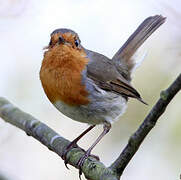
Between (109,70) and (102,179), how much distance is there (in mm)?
1518

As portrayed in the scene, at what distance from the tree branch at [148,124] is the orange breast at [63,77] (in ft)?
3.15

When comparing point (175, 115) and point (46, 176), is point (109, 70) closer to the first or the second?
point (175, 115)

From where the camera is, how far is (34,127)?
346 cm

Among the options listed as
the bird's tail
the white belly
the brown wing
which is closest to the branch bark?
the white belly

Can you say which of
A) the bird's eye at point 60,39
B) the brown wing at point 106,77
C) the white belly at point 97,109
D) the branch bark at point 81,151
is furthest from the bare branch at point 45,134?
the bird's eye at point 60,39

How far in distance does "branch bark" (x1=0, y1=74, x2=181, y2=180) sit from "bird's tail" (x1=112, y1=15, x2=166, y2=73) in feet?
4.17

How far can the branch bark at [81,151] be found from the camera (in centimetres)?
216

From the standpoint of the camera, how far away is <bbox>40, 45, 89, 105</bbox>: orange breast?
337 centimetres

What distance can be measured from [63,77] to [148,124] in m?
1.27

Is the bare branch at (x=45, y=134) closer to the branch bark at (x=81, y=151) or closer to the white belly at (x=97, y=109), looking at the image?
the branch bark at (x=81, y=151)

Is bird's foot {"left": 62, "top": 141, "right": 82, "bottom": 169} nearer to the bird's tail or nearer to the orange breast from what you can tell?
the orange breast

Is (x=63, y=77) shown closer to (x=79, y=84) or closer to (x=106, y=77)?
(x=79, y=84)

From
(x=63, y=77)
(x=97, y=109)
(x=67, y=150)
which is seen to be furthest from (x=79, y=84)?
(x=67, y=150)

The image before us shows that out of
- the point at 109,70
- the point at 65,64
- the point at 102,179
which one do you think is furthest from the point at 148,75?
the point at 102,179
